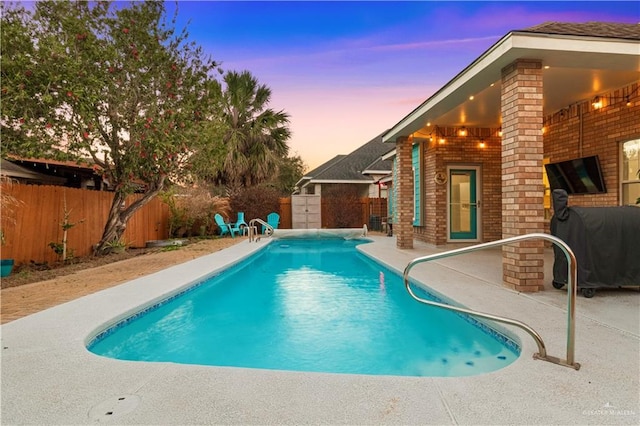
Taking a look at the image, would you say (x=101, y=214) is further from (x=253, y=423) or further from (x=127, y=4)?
(x=253, y=423)

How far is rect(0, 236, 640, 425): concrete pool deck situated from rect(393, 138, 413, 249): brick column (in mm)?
5911

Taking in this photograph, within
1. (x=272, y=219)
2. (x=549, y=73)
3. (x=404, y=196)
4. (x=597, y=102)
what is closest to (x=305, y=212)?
(x=272, y=219)

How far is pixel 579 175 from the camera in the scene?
666 cm

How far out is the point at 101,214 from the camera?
8.94 m

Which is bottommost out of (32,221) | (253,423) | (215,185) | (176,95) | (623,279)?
(253,423)

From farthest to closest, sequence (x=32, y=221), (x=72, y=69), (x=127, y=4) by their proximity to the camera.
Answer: (x=127, y=4) → (x=32, y=221) → (x=72, y=69)

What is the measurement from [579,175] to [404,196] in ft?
12.2

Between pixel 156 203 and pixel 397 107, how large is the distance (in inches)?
436

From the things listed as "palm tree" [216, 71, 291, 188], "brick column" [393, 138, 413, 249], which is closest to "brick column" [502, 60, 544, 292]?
"brick column" [393, 138, 413, 249]

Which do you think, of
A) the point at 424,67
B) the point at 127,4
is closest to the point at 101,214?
the point at 127,4

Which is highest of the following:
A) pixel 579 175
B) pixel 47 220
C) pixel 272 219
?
pixel 579 175

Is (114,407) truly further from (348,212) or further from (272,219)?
(348,212)

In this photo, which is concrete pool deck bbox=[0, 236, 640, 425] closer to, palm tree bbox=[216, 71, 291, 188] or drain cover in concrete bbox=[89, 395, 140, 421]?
drain cover in concrete bbox=[89, 395, 140, 421]

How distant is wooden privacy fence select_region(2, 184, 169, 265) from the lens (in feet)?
20.9
